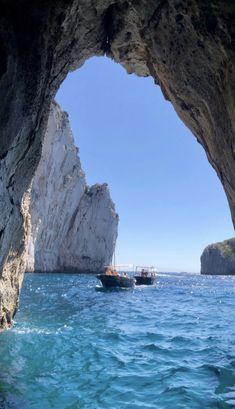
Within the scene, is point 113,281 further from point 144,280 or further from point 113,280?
point 144,280

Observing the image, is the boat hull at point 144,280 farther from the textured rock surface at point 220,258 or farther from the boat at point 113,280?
the textured rock surface at point 220,258

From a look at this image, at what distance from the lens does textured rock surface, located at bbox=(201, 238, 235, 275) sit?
12850cm

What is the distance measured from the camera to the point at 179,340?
12766mm

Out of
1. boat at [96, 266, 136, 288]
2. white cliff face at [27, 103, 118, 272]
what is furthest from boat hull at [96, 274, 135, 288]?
white cliff face at [27, 103, 118, 272]

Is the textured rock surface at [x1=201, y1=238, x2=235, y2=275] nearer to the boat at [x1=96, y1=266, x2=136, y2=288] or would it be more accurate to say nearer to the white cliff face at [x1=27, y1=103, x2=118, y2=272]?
the white cliff face at [x1=27, y1=103, x2=118, y2=272]

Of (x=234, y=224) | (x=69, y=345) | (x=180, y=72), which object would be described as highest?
(x=180, y=72)

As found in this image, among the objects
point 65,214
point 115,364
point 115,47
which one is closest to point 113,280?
point 115,364

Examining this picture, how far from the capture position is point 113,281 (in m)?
37.3

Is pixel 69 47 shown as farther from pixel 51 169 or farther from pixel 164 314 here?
pixel 51 169

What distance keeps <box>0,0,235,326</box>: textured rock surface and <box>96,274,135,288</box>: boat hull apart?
28.6 m

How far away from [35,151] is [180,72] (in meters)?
4.21

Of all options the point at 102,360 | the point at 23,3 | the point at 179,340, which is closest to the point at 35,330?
the point at 102,360

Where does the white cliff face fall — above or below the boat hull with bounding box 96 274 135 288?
above

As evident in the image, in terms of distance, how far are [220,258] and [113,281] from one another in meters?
105
